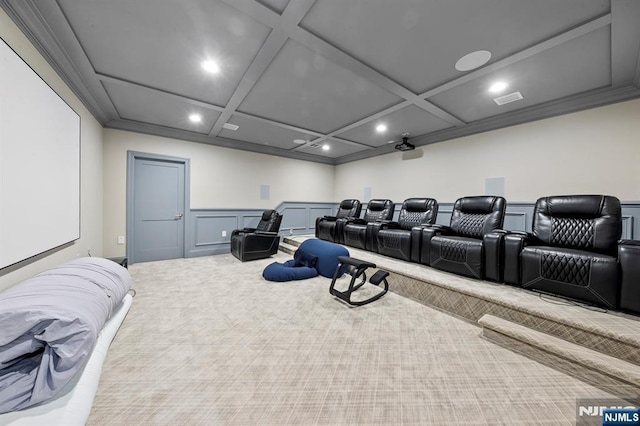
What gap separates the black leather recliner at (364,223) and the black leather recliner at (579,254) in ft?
6.65

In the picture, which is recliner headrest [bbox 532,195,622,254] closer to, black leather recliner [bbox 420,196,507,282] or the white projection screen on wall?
black leather recliner [bbox 420,196,507,282]

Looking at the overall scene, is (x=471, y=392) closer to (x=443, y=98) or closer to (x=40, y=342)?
(x=40, y=342)

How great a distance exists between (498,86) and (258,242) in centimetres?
418

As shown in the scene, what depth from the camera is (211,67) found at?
91.4 inches

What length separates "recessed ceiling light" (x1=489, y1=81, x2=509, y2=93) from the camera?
260 cm

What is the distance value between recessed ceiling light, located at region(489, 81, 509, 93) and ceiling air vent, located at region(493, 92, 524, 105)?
0.72 ft

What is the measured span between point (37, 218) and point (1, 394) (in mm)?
1441

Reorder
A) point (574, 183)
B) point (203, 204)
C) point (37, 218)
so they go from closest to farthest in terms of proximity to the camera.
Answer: point (37, 218) < point (574, 183) < point (203, 204)

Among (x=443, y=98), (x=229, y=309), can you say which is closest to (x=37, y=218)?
(x=229, y=309)

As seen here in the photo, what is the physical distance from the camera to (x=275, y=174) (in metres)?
5.68

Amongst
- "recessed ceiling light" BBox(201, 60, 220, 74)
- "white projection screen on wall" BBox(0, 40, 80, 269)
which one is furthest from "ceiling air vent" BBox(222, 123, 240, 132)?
"white projection screen on wall" BBox(0, 40, 80, 269)

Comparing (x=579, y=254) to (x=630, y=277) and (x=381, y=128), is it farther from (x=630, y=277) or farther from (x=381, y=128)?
(x=381, y=128)

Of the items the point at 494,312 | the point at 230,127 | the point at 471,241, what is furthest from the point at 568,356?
the point at 230,127

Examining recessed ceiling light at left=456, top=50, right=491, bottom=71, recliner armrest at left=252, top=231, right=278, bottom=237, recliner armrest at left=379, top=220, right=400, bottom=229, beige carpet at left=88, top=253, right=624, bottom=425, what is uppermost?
recessed ceiling light at left=456, top=50, right=491, bottom=71
